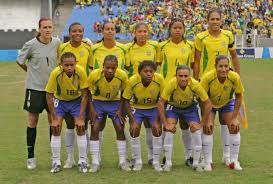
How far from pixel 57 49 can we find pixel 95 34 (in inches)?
1238

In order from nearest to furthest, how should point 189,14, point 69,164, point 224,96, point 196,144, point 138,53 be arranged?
point 196,144, point 224,96, point 69,164, point 138,53, point 189,14

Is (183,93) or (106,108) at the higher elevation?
(183,93)

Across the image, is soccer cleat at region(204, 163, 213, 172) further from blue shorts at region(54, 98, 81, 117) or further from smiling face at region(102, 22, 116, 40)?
smiling face at region(102, 22, 116, 40)

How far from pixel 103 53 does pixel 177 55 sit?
1.03 metres

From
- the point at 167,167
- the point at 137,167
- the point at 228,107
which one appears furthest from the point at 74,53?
the point at 228,107

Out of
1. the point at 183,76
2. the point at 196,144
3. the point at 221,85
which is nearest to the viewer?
the point at 183,76

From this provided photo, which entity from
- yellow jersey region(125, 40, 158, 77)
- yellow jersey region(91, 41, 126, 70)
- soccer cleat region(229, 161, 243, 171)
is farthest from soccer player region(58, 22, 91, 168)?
soccer cleat region(229, 161, 243, 171)

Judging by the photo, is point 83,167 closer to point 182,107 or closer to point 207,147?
point 182,107

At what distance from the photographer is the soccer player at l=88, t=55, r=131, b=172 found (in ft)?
25.4

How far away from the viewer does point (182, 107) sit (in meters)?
7.87

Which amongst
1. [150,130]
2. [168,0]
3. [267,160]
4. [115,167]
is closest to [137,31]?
[150,130]

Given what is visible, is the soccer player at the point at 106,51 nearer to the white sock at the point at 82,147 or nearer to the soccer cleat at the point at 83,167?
the white sock at the point at 82,147

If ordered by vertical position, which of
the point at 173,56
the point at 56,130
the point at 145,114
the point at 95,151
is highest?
the point at 173,56

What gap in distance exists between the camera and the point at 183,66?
7.60m
